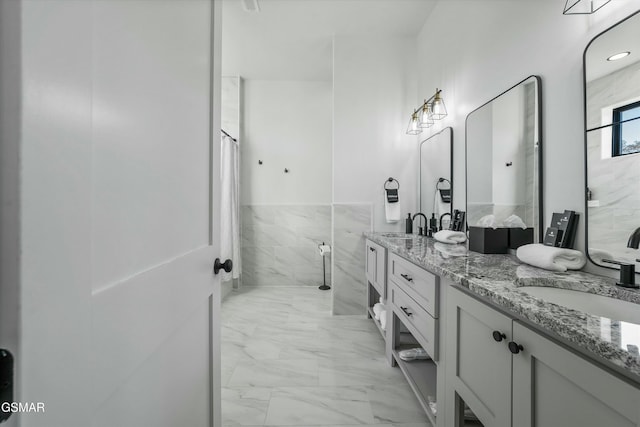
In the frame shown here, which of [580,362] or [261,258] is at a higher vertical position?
[580,362]

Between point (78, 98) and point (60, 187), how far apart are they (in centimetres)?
13

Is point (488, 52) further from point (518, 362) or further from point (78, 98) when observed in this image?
point (78, 98)

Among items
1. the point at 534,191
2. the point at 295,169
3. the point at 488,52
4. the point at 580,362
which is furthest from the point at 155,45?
the point at 295,169

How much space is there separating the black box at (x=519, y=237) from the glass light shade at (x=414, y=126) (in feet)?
4.94

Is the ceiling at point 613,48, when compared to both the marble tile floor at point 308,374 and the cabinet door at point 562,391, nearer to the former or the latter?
the cabinet door at point 562,391

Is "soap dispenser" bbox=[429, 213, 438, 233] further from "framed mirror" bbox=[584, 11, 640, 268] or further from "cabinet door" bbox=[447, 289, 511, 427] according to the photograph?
"cabinet door" bbox=[447, 289, 511, 427]

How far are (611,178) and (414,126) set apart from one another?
1.86 m

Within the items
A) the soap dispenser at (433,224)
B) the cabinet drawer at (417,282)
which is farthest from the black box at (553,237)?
the soap dispenser at (433,224)

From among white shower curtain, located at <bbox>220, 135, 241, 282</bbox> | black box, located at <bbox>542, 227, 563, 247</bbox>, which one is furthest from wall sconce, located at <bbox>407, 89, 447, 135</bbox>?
white shower curtain, located at <bbox>220, 135, 241, 282</bbox>

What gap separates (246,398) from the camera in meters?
1.62

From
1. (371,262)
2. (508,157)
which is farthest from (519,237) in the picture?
(371,262)

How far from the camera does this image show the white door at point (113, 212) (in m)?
0.31

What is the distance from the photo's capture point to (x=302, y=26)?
277 centimetres

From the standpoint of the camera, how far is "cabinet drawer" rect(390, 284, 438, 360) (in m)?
1.20
